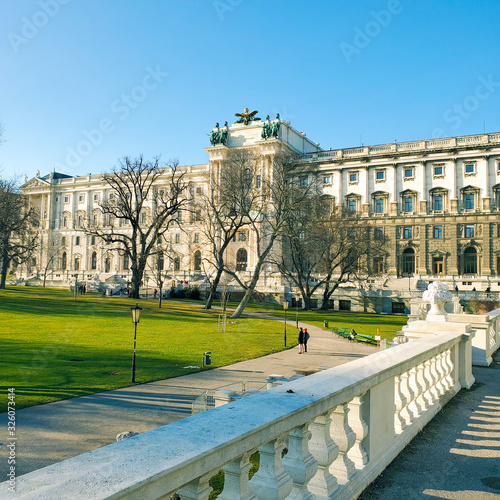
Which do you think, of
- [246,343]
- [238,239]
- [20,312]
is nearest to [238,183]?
[246,343]

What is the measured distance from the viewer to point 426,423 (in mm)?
6918

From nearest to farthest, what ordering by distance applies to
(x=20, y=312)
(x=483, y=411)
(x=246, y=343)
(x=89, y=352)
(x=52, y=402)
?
1. (x=483, y=411)
2. (x=52, y=402)
3. (x=89, y=352)
4. (x=246, y=343)
5. (x=20, y=312)

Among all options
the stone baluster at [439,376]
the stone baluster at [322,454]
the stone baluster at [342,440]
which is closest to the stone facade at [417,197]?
the stone baluster at [439,376]

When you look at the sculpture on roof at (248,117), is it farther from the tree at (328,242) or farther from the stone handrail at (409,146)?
the tree at (328,242)

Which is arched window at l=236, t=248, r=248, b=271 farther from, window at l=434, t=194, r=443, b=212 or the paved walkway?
the paved walkway

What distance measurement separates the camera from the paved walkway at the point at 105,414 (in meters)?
9.53

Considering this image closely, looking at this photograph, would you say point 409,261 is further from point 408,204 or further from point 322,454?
point 322,454

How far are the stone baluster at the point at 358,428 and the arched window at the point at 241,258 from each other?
76371 millimetres

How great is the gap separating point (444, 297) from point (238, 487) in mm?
10231

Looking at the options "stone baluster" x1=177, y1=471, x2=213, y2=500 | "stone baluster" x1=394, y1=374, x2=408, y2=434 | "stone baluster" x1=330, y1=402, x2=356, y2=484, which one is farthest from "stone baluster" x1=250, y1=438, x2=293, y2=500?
"stone baluster" x1=394, y1=374, x2=408, y2=434

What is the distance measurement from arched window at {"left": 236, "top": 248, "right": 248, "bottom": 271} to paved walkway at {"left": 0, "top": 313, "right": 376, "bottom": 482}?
61773 mm

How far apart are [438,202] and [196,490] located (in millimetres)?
77770

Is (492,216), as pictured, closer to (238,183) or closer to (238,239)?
(238,239)

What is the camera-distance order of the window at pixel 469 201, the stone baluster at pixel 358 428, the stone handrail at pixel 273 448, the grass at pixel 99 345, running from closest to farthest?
the stone handrail at pixel 273 448
the stone baluster at pixel 358 428
the grass at pixel 99 345
the window at pixel 469 201
